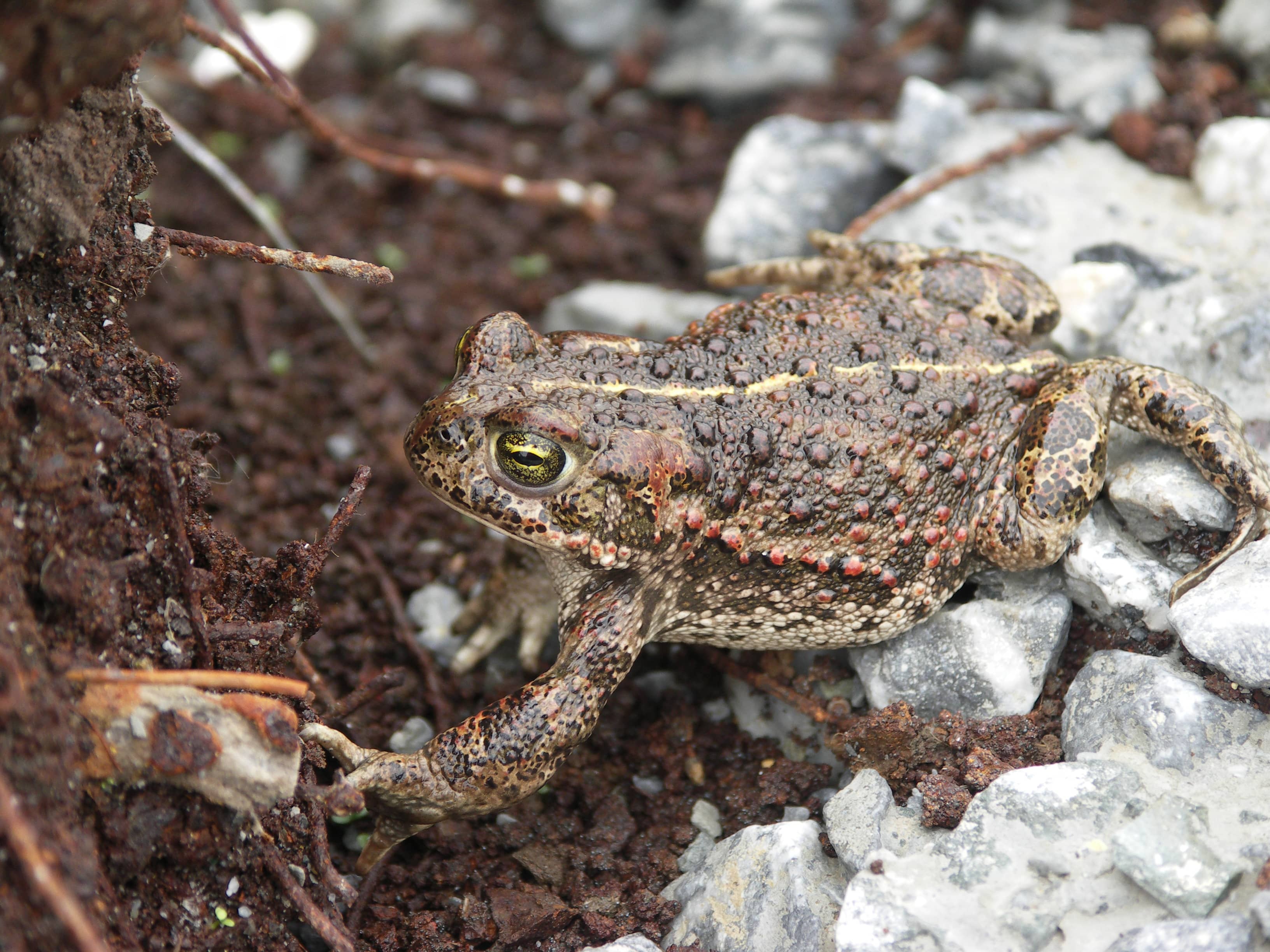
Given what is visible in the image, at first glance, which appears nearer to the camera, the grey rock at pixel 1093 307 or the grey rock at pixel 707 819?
the grey rock at pixel 707 819

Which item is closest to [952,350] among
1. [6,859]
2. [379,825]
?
[379,825]

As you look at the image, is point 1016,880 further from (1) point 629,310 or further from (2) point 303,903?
(1) point 629,310

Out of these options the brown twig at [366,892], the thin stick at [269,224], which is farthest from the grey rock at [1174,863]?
the thin stick at [269,224]

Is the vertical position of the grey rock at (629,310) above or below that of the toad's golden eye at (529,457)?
below

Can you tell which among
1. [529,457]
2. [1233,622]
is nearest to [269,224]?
[529,457]

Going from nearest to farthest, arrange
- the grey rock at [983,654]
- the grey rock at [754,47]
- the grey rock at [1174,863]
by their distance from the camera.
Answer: the grey rock at [1174,863] → the grey rock at [983,654] → the grey rock at [754,47]

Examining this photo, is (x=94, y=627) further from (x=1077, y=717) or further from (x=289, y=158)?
(x=289, y=158)

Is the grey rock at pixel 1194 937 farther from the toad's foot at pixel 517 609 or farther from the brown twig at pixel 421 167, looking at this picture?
the brown twig at pixel 421 167

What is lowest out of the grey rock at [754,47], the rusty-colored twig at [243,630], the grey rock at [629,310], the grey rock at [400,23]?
the grey rock at [629,310]
